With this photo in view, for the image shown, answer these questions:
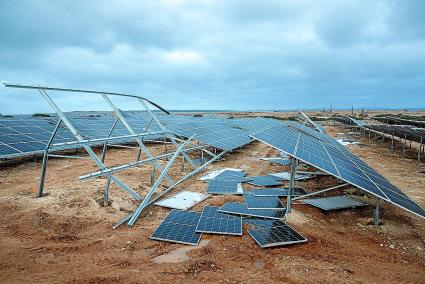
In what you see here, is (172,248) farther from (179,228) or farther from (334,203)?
(334,203)

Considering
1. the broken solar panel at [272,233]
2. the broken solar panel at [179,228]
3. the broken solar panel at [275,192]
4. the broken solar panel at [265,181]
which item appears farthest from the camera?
the broken solar panel at [265,181]

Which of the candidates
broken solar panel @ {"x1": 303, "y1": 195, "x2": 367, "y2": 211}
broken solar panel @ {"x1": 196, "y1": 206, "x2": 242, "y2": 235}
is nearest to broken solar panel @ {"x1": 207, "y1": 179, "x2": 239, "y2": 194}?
broken solar panel @ {"x1": 196, "y1": 206, "x2": 242, "y2": 235}

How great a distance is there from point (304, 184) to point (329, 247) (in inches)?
274

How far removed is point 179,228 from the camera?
897cm

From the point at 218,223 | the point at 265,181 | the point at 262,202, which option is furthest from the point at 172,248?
the point at 265,181

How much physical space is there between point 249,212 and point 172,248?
133 inches

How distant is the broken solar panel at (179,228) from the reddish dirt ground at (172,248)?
0.87ft

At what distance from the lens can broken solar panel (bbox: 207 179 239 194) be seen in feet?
42.5

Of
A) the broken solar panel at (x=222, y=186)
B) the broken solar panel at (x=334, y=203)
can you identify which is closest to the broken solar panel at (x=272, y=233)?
the broken solar panel at (x=334, y=203)

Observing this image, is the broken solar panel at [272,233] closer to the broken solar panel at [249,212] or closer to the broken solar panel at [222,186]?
the broken solar panel at [249,212]

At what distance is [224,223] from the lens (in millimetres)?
9375

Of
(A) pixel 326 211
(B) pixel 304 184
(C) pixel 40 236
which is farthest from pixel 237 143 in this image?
(C) pixel 40 236

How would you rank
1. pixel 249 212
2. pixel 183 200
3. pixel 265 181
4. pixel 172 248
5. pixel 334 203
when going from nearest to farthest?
pixel 172 248 < pixel 249 212 < pixel 334 203 < pixel 183 200 < pixel 265 181

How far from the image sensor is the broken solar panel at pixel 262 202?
10.9 metres
